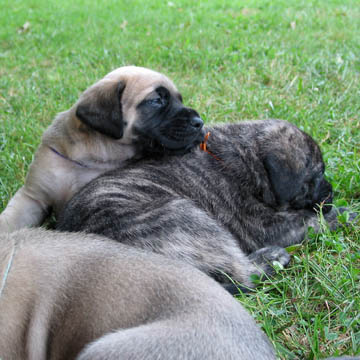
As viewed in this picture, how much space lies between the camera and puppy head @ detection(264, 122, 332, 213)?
13.6 feet

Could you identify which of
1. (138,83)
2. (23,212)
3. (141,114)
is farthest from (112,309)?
(138,83)

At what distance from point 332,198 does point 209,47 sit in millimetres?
4532

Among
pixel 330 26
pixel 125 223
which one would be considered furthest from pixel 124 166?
pixel 330 26

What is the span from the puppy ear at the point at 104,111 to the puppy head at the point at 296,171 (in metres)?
1.31

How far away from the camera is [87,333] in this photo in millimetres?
2578

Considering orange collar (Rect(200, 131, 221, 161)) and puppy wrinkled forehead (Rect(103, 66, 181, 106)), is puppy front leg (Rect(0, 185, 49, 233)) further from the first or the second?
orange collar (Rect(200, 131, 221, 161))

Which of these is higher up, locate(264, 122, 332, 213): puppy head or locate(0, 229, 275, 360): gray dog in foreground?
locate(0, 229, 275, 360): gray dog in foreground

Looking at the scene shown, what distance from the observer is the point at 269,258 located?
12.7ft

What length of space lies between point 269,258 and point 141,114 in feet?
5.59

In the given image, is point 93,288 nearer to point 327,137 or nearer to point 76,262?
point 76,262

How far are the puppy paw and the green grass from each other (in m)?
0.10

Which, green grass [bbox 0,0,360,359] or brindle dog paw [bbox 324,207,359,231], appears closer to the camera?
green grass [bbox 0,0,360,359]

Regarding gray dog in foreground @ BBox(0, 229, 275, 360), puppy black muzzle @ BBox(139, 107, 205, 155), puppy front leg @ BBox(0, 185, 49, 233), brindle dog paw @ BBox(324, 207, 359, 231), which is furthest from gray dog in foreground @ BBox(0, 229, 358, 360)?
brindle dog paw @ BBox(324, 207, 359, 231)

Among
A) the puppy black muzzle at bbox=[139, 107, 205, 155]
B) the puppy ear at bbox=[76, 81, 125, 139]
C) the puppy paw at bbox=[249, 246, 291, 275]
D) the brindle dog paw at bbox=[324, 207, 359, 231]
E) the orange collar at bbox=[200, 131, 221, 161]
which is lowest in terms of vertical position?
the brindle dog paw at bbox=[324, 207, 359, 231]
